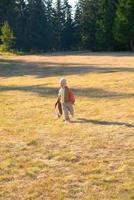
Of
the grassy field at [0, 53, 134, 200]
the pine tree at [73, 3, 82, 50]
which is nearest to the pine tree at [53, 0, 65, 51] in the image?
the pine tree at [73, 3, 82, 50]

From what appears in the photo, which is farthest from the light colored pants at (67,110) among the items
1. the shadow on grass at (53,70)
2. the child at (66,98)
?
the shadow on grass at (53,70)

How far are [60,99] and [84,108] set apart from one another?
1.85 meters

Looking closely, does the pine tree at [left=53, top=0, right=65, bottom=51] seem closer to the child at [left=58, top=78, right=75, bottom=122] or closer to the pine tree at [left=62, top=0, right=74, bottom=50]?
the pine tree at [left=62, top=0, right=74, bottom=50]

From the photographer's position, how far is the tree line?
60.4 meters

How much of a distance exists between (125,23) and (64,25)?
23002 millimetres

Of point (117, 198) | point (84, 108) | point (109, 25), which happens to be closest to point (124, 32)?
point (109, 25)

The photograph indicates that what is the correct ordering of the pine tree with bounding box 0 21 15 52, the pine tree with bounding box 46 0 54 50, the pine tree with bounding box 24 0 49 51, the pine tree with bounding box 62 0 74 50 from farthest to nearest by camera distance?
the pine tree with bounding box 62 0 74 50, the pine tree with bounding box 46 0 54 50, the pine tree with bounding box 24 0 49 51, the pine tree with bounding box 0 21 15 52

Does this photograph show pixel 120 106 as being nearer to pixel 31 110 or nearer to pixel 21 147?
→ pixel 31 110

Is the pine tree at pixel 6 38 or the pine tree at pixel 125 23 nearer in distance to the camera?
the pine tree at pixel 125 23

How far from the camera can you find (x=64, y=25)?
257ft

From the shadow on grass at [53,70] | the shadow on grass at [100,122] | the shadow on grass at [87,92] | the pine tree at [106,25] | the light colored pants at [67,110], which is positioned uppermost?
the pine tree at [106,25]

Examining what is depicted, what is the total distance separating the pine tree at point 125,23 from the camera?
56.8 m

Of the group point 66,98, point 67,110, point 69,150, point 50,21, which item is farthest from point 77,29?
point 69,150

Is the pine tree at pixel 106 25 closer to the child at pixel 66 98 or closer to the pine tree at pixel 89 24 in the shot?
the pine tree at pixel 89 24
